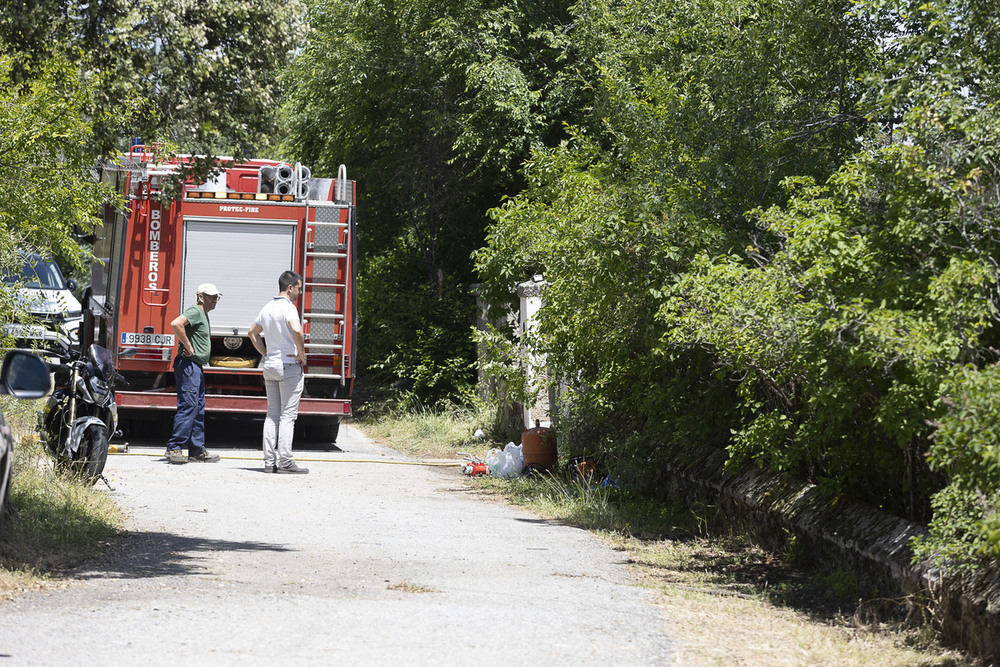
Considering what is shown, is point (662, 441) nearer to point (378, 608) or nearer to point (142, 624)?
point (378, 608)

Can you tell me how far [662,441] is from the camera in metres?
9.95

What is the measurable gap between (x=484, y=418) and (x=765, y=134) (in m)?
8.57

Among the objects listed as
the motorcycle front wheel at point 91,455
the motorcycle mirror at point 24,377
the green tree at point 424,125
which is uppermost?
the green tree at point 424,125

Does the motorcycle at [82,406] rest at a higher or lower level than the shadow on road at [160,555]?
higher

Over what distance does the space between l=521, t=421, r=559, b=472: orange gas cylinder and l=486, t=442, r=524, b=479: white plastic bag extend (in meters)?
0.17

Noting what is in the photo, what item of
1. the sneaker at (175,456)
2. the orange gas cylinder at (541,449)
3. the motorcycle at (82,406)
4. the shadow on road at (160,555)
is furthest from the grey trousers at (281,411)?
the shadow on road at (160,555)

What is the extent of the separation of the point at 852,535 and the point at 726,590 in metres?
0.81

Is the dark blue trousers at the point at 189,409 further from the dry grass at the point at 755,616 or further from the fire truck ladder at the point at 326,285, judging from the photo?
the dry grass at the point at 755,616

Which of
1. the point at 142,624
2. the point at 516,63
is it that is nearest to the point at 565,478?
the point at 142,624

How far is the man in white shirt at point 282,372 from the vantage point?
1173cm

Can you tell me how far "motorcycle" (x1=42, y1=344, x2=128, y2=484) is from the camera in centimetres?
936

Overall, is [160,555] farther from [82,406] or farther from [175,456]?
[175,456]

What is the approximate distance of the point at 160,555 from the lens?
7207 millimetres

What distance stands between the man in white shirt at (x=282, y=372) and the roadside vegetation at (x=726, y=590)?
6.38ft
